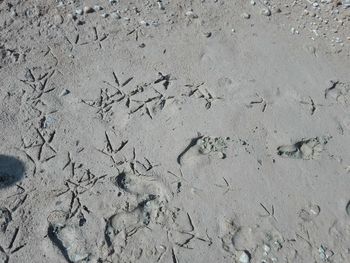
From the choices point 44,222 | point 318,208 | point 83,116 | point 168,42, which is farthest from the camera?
point 168,42

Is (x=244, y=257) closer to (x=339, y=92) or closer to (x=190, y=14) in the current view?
(x=339, y=92)

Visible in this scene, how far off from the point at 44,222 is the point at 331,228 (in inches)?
63.3

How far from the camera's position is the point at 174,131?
3084 millimetres

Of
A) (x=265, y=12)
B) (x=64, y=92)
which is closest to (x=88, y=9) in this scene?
(x=64, y=92)

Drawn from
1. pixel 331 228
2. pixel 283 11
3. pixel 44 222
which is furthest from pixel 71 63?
pixel 331 228

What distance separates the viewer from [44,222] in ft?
8.68

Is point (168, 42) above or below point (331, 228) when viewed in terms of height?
above

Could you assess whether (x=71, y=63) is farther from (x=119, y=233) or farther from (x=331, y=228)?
(x=331, y=228)

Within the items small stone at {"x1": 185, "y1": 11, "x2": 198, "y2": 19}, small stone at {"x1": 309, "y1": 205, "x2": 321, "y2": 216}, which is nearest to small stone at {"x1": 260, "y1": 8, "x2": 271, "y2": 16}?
small stone at {"x1": 185, "y1": 11, "x2": 198, "y2": 19}

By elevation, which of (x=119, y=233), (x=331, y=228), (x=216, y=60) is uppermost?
(x=216, y=60)

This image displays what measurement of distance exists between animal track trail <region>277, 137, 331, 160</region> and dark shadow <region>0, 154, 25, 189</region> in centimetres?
156

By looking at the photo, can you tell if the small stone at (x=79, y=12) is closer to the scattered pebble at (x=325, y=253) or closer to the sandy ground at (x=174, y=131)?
the sandy ground at (x=174, y=131)

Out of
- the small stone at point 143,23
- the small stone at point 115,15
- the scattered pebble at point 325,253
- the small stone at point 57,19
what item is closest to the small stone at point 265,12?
the small stone at point 143,23

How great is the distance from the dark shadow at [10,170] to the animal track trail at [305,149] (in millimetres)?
1564
